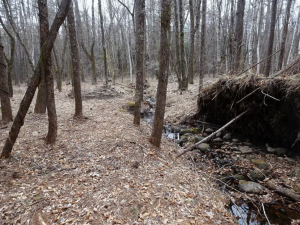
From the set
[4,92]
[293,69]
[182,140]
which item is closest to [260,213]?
[182,140]

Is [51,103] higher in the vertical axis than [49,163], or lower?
higher

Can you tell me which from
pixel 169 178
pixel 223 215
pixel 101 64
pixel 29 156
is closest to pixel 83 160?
pixel 29 156

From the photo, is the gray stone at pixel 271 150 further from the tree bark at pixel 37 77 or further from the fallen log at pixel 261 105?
the tree bark at pixel 37 77

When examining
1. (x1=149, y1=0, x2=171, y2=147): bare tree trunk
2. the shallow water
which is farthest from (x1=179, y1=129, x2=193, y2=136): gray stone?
the shallow water

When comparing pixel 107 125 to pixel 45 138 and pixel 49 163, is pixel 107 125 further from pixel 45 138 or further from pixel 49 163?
pixel 49 163

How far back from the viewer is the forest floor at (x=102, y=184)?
3259 millimetres

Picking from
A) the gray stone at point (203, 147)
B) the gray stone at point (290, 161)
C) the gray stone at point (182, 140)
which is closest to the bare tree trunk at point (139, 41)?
the gray stone at point (182, 140)

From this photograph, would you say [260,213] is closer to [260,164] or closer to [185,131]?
[260,164]

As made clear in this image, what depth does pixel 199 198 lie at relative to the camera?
14.0ft

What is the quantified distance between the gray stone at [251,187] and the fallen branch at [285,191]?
29cm

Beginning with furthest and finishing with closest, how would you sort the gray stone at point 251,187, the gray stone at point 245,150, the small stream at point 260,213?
the gray stone at point 245,150 → the gray stone at point 251,187 → the small stream at point 260,213

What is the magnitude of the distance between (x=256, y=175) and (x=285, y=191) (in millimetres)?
868

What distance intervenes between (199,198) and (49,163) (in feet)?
12.6

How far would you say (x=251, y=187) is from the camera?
5156 mm
